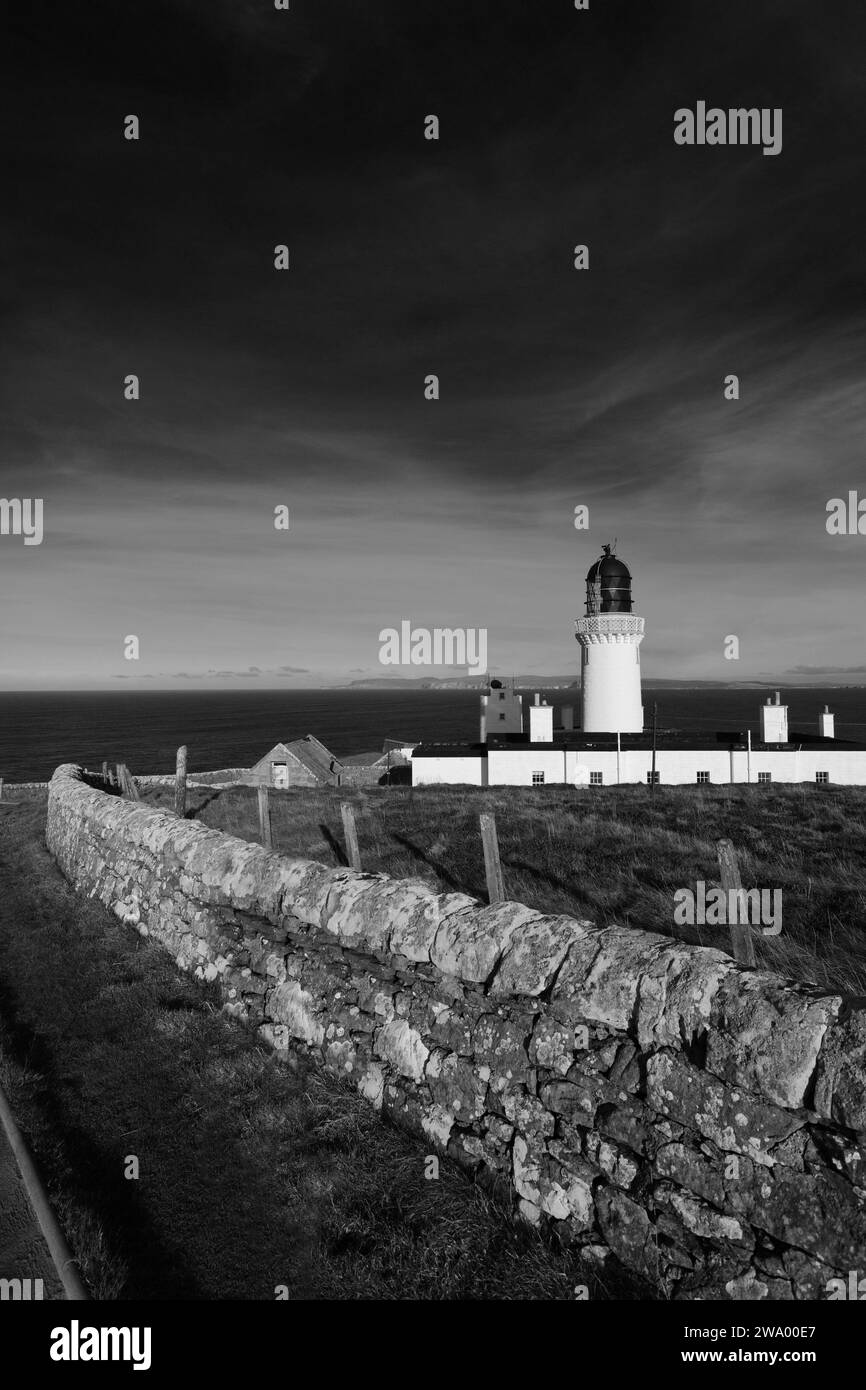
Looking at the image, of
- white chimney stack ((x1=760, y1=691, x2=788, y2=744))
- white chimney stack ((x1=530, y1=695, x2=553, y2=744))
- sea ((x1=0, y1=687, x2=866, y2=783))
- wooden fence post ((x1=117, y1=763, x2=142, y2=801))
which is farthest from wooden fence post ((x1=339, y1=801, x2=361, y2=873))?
sea ((x1=0, y1=687, x2=866, y2=783))

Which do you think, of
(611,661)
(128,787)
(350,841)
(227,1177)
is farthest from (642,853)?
(611,661)

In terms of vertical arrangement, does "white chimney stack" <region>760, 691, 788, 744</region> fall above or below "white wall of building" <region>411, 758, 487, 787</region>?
above

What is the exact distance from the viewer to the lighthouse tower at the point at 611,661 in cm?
3903

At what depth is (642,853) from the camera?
33.5ft

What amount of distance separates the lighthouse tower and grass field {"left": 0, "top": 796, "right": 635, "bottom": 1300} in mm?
33851

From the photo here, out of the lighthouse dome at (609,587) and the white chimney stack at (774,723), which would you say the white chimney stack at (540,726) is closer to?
the lighthouse dome at (609,587)

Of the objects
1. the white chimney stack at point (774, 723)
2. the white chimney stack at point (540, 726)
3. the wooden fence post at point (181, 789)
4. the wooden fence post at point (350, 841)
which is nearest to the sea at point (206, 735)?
the white chimney stack at point (774, 723)

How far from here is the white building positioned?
3369cm

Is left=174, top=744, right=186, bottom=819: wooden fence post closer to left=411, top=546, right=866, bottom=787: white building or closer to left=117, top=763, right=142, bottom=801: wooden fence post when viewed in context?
left=117, top=763, right=142, bottom=801: wooden fence post

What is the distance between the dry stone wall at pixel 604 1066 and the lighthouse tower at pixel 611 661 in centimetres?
3407

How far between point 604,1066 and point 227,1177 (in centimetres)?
272

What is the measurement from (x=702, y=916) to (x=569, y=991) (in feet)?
11.3
